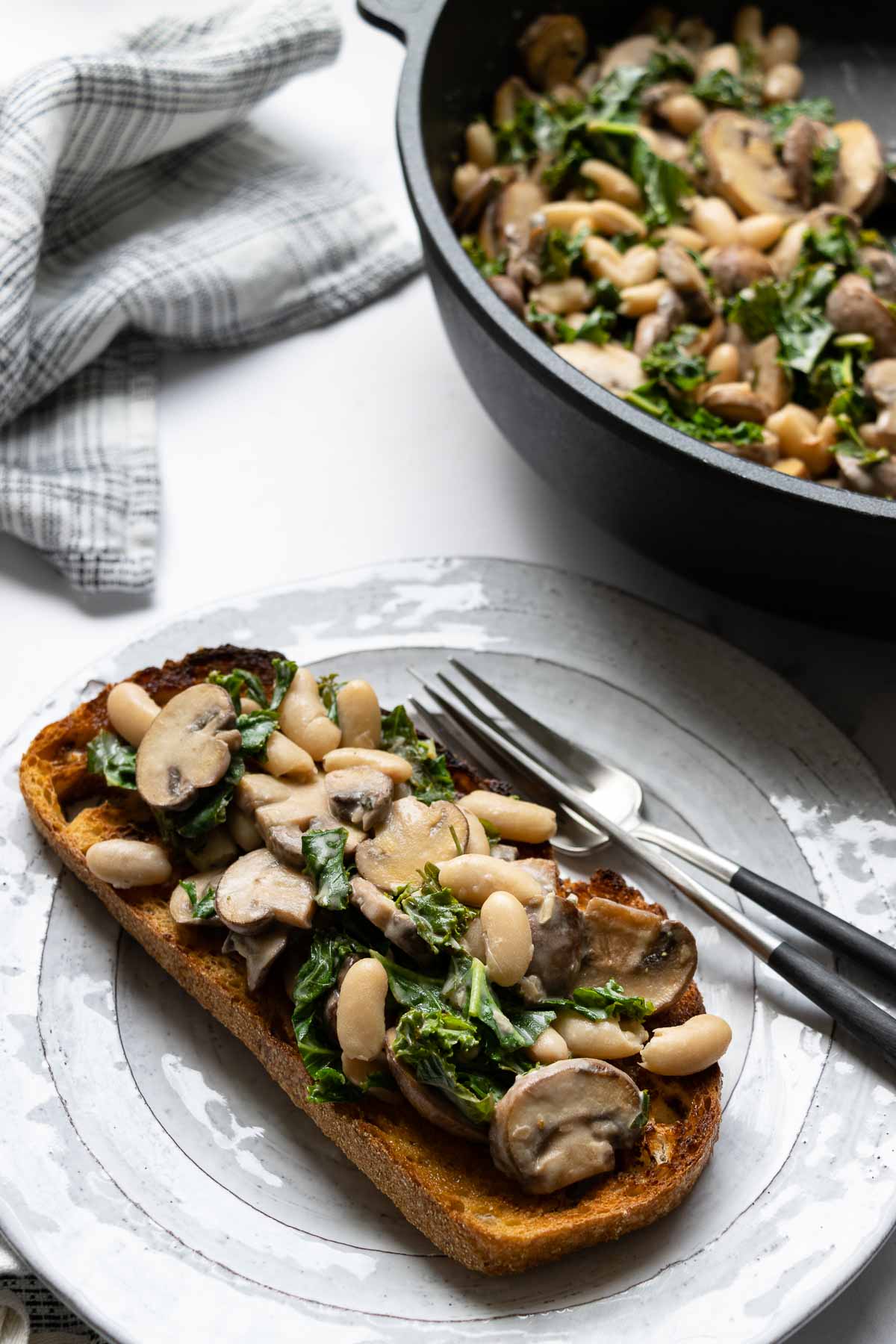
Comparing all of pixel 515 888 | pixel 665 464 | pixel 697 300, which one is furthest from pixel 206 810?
pixel 697 300

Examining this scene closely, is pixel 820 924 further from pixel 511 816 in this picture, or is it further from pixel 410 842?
pixel 410 842

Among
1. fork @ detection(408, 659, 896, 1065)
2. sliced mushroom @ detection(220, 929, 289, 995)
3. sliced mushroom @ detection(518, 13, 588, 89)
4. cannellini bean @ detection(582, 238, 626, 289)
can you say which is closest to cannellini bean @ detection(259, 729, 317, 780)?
sliced mushroom @ detection(220, 929, 289, 995)

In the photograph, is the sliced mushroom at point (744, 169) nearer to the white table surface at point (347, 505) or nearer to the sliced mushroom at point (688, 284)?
the sliced mushroom at point (688, 284)

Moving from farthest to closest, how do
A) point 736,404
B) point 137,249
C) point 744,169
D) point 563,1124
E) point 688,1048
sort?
1. point 137,249
2. point 744,169
3. point 736,404
4. point 688,1048
5. point 563,1124

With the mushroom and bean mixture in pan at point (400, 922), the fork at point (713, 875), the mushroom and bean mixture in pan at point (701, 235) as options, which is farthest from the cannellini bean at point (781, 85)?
the mushroom and bean mixture in pan at point (400, 922)

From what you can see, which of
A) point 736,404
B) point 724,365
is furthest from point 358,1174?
point 724,365

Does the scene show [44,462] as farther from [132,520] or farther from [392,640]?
[392,640]
